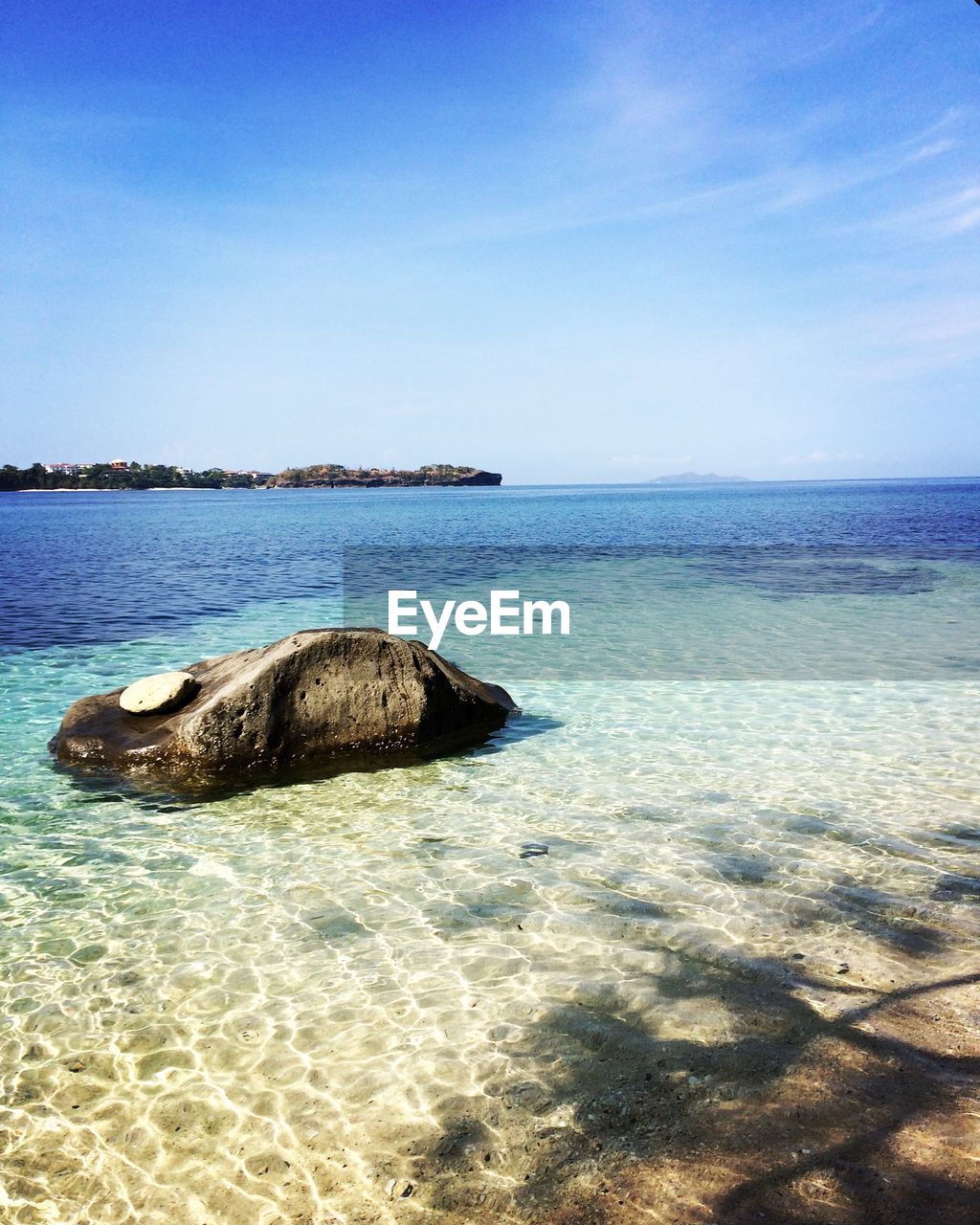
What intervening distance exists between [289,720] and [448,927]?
14.1ft

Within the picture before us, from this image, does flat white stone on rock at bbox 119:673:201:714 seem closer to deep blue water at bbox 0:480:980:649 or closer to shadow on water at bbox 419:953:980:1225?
shadow on water at bbox 419:953:980:1225

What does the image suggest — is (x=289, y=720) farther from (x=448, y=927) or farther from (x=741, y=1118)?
(x=741, y=1118)

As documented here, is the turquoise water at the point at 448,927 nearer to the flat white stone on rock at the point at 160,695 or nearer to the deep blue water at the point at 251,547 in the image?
the flat white stone on rock at the point at 160,695

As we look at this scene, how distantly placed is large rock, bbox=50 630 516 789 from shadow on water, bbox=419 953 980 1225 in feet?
17.5

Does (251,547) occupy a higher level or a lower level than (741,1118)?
lower

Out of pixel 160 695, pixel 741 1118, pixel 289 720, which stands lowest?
pixel 741 1118

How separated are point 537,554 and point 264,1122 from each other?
36.7 meters

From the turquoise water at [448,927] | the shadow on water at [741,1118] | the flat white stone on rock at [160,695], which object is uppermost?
the flat white stone on rock at [160,695]

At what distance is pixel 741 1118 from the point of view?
369cm

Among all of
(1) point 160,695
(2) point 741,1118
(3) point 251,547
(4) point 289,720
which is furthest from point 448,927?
(3) point 251,547

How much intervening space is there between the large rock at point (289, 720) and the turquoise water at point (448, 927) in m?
0.59

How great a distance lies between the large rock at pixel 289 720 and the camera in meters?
9.06

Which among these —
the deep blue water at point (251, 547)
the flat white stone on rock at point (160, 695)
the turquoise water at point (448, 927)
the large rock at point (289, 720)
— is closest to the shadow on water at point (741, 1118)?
the turquoise water at point (448, 927)

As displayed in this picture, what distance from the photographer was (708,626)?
18906 mm
